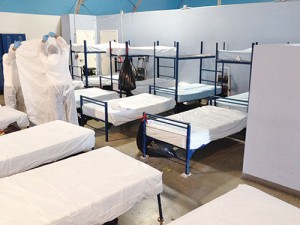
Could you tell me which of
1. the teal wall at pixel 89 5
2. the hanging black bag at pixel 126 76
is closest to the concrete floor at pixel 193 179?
the hanging black bag at pixel 126 76

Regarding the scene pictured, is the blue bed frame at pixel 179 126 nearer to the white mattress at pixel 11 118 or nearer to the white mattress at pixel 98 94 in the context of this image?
the white mattress at pixel 11 118

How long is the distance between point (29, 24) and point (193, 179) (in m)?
7.98

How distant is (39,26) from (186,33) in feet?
16.3

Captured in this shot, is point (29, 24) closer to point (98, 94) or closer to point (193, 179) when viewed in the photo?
point (98, 94)

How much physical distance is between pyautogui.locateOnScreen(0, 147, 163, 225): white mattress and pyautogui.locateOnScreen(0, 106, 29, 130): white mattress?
6.77ft

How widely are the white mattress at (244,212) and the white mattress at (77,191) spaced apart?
557 millimetres

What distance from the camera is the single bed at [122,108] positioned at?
506 cm

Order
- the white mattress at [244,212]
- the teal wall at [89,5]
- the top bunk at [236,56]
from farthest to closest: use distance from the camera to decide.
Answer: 1. the teal wall at [89,5]
2. the top bunk at [236,56]
3. the white mattress at [244,212]

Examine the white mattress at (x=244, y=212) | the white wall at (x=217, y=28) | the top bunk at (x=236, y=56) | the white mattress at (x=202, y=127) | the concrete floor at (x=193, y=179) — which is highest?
the white wall at (x=217, y=28)

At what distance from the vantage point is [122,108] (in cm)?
523

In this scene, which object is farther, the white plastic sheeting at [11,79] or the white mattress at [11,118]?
the white plastic sheeting at [11,79]

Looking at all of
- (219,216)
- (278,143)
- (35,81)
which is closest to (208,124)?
(278,143)

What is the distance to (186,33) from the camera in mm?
7906

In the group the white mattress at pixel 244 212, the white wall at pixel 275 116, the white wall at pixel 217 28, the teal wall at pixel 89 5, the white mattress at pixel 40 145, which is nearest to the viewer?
the white mattress at pixel 244 212
